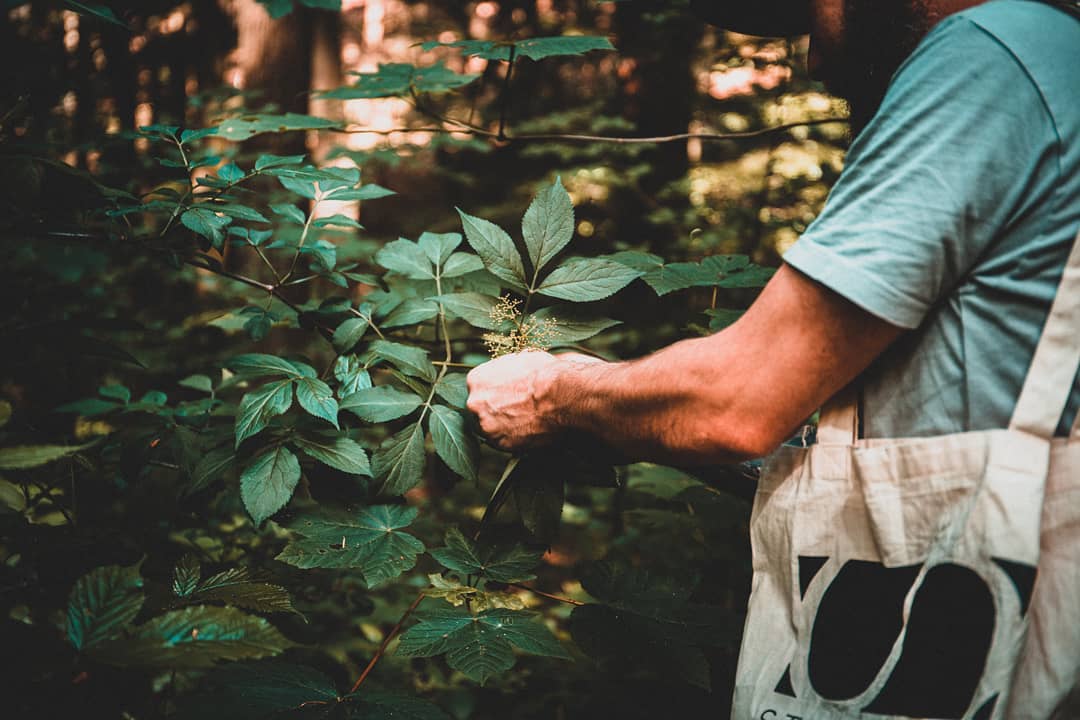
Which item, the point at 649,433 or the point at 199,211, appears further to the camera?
the point at 199,211

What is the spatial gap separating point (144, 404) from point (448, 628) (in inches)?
43.2

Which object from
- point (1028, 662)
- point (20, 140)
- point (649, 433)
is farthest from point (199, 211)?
point (1028, 662)

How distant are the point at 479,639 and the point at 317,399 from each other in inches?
21.4

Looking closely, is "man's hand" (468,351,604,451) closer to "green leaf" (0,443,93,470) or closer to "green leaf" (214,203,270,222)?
"green leaf" (214,203,270,222)

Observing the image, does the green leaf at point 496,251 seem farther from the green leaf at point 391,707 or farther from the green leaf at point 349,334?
the green leaf at point 391,707

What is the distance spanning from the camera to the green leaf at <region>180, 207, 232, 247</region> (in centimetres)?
132

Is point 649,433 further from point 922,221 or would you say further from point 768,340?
point 922,221

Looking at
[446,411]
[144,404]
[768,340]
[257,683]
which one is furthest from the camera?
[144,404]

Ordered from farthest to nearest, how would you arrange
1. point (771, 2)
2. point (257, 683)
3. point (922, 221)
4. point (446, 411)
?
point (771, 2) < point (446, 411) < point (257, 683) < point (922, 221)

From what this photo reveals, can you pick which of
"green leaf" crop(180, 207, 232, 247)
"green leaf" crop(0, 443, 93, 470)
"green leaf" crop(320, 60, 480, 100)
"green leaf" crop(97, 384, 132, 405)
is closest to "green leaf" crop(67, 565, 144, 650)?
A: "green leaf" crop(0, 443, 93, 470)

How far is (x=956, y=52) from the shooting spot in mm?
835

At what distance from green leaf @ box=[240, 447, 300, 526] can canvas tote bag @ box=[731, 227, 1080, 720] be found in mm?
859

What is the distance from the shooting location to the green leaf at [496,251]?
142cm

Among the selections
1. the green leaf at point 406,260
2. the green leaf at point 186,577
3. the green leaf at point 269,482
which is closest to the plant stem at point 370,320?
the green leaf at point 406,260
